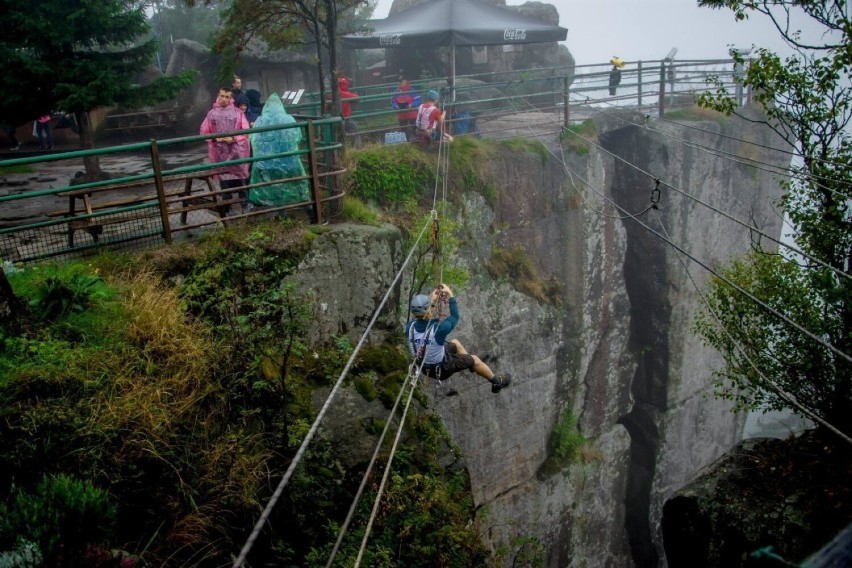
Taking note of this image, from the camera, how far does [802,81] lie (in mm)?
8227

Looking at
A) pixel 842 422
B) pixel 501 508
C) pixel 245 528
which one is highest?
pixel 245 528

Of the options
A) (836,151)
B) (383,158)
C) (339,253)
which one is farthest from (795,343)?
(383,158)

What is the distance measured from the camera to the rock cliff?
13.1 m

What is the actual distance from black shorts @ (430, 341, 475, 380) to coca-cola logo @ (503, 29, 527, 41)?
1028 centimetres

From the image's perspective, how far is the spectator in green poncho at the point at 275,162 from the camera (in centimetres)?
858

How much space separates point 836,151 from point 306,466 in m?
7.67

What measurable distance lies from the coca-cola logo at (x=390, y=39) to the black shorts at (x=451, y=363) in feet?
33.0

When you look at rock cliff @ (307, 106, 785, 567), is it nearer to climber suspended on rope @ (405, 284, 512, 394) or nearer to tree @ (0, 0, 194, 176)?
climber suspended on rope @ (405, 284, 512, 394)

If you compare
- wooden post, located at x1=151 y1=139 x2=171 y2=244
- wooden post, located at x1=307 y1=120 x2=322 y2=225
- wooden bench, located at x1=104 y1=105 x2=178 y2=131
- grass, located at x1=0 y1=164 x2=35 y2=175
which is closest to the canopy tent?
wooden bench, located at x1=104 y1=105 x2=178 y2=131

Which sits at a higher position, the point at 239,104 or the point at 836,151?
the point at 239,104

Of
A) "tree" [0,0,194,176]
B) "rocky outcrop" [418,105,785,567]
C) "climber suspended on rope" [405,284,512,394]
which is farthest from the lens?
"rocky outcrop" [418,105,785,567]

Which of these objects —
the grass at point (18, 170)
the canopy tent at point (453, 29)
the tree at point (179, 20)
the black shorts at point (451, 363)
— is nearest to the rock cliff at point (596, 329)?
the canopy tent at point (453, 29)

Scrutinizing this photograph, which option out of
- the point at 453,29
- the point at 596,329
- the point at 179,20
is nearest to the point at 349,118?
the point at 453,29

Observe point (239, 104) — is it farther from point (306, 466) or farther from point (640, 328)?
point (640, 328)
